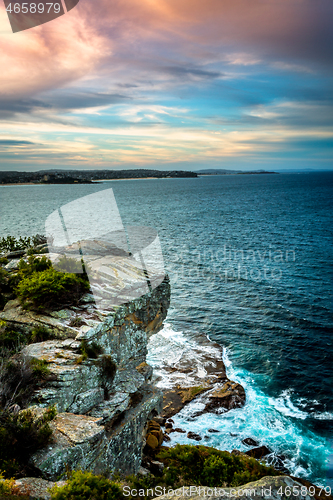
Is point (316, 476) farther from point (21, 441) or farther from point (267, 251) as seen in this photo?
→ point (267, 251)

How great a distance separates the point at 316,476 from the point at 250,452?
11.5 ft

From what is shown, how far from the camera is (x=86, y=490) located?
627cm

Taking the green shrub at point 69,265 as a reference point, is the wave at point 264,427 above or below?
below

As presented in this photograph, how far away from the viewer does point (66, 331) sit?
460 inches

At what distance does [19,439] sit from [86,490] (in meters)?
2.36

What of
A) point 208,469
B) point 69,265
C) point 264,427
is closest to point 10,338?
point 69,265

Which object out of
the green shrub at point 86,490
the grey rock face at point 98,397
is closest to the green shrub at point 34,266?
the grey rock face at point 98,397

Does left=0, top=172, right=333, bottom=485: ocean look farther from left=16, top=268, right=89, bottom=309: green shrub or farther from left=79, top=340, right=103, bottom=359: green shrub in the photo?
left=16, top=268, right=89, bottom=309: green shrub

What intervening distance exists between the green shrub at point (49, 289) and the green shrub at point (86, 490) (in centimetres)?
713

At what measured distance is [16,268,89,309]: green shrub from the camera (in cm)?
1261

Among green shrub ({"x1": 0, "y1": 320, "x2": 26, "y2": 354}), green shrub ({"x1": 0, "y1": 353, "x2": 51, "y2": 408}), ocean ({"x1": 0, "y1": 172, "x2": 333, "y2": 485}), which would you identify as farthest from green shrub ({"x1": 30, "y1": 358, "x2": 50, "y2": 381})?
ocean ({"x1": 0, "y1": 172, "x2": 333, "y2": 485})

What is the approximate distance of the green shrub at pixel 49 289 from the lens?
12609 mm

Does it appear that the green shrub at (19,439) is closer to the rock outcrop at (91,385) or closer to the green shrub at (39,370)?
the rock outcrop at (91,385)

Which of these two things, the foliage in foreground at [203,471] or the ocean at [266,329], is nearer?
the foliage in foreground at [203,471]
